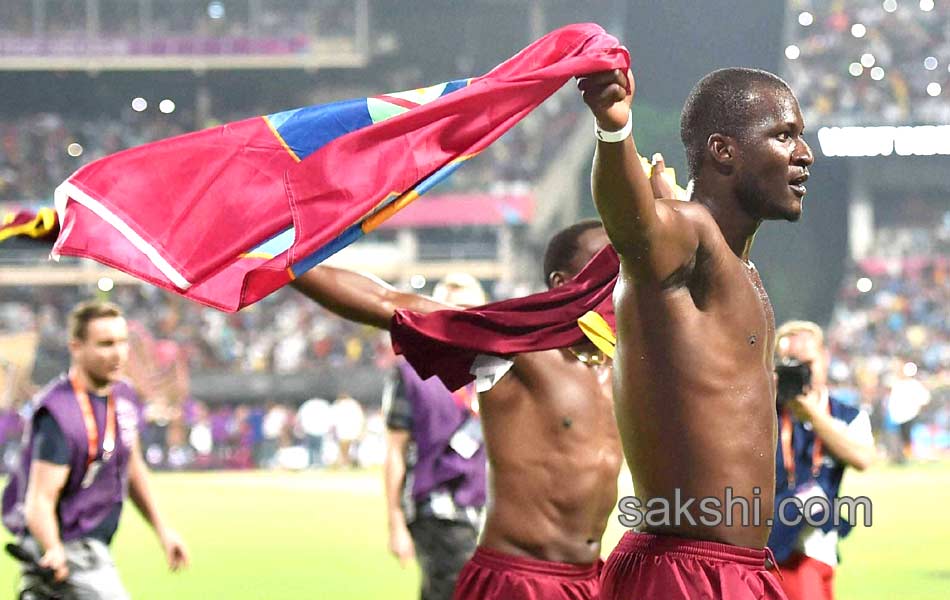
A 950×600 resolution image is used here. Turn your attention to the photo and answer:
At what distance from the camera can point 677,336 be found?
2.95 metres

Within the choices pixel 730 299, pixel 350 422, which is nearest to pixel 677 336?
pixel 730 299

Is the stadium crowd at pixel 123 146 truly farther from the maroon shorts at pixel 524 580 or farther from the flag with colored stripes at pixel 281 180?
the flag with colored stripes at pixel 281 180

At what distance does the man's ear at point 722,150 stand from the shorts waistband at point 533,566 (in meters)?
1.65

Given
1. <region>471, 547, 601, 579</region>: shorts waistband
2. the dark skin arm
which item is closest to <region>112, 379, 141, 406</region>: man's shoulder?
the dark skin arm

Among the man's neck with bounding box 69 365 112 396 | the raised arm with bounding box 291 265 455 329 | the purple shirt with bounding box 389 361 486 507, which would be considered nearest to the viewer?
the raised arm with bounding box 291 265 455 329

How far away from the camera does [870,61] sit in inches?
1128

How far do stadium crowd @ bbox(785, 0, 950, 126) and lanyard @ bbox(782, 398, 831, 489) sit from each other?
72.8 feet

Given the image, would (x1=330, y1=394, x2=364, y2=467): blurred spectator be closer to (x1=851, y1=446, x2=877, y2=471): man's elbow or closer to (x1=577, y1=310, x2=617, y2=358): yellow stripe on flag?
(x1=851, y1=446, x2=877, y2=471): man's elbow

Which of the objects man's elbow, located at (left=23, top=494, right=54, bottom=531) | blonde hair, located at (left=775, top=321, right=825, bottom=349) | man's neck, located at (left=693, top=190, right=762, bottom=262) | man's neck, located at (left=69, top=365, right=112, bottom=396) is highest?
blonde hair, located at (left=775, top=321, right=825, bottom=349)

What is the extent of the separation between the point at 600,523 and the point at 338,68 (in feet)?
88.7

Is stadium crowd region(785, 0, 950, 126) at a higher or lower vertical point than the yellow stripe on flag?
higher

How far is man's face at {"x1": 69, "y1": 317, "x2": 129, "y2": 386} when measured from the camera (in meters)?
5.50

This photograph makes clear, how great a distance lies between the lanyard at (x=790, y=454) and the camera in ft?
18.2

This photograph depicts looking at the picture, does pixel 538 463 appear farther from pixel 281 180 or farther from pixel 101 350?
pixel 101 350
